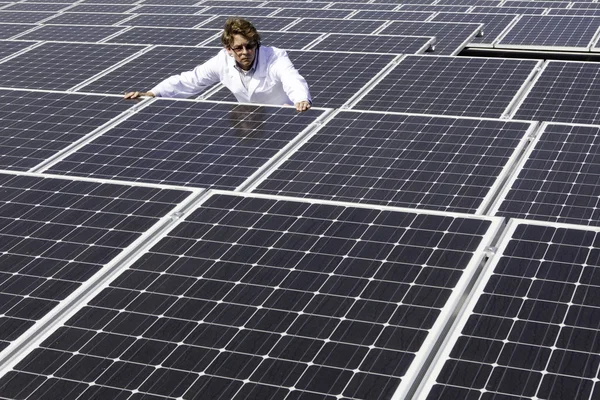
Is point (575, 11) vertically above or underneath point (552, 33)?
underneath

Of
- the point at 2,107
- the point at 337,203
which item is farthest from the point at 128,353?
the point at 2,107

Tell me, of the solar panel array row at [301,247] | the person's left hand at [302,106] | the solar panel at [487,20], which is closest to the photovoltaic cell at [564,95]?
the solar panel array row at [301,247]

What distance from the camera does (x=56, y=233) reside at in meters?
9.72

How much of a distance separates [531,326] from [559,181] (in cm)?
374

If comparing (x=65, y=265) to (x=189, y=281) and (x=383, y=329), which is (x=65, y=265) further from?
(x=383, y=329)

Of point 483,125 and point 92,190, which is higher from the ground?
point 92,190

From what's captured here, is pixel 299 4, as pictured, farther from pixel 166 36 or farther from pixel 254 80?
pixel 254 80

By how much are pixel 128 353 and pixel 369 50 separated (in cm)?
1517

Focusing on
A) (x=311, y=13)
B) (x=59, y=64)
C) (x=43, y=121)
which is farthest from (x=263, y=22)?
(x=43, y=121)

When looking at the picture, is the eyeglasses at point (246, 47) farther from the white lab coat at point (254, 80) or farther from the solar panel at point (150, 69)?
the solar panel at point (150, 69)

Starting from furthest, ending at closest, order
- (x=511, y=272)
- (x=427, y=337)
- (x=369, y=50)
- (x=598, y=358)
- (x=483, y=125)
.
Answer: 1. (x=369, y=50)
2. (x=483, y=125)
3. (x=511, y=272)
4. (x=427, y=337)
5. (x=598, y=358)

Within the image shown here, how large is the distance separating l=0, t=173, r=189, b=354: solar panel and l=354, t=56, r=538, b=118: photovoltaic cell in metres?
6.60

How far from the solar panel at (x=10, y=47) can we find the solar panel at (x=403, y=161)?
1150cm

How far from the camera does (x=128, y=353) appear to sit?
748 centimetres
